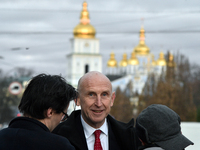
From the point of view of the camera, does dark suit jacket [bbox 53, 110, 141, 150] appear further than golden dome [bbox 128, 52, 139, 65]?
No

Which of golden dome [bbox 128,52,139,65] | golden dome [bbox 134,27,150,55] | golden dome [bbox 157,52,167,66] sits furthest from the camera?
golden dome [bbox 134,27,150,55]

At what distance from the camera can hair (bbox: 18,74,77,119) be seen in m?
3.02

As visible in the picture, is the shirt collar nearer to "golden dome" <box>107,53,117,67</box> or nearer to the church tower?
the church tower

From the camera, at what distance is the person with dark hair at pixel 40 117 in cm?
283

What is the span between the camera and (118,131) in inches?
153

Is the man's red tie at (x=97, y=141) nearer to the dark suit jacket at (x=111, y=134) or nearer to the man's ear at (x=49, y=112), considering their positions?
the dark suit jacket at (x=111, y=134)

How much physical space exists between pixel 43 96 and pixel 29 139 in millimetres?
341

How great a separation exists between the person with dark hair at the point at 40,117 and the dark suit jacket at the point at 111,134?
2.13ft

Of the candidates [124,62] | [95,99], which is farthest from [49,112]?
[124,62]

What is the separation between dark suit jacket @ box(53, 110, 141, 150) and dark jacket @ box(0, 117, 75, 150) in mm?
888

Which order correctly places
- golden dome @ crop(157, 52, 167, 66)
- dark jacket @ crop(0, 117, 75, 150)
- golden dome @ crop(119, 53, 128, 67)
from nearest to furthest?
1. dark jacket @ crop(0, 117, 75, 150)
2. golden dome @ crop(157, 52, 167, 66)
3. golden dome @ crop(119, 53, 128, 67)

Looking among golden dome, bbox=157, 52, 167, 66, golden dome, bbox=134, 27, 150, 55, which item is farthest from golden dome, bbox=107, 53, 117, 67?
golden dome, bbox=157, 52, 167, 66

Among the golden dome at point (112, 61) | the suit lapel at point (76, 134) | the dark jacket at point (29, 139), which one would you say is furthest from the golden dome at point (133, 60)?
the dark jacket at point (29, 139)

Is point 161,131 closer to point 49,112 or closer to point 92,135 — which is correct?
point 49,112
